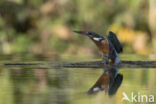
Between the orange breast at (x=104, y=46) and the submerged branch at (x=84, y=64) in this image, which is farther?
the submerged branch at (x=84, y=64)

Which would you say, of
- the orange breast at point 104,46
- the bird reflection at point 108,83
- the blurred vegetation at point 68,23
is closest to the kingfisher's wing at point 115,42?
the orange breast at point 104,46

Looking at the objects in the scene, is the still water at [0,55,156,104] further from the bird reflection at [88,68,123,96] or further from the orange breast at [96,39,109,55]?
the orange breast at [96,39,109,55]

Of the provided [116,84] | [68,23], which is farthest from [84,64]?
[68,23]

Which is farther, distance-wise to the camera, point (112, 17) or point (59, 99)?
point (112, 17)

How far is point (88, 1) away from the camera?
28.5 ft

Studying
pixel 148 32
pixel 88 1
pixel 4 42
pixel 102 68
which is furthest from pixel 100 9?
pixel 102 68

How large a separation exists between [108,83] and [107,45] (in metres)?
0.72

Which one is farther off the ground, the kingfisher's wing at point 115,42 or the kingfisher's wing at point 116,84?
the kingfisher's wing at point 115,42

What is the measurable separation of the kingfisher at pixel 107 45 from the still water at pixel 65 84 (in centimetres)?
12

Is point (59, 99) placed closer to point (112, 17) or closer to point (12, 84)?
point (12, 84)

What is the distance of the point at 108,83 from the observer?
7.22 ft

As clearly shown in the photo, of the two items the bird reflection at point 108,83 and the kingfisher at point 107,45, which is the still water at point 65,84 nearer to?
the bird reflection at point 108,83

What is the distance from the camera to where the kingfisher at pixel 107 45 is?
2869mm

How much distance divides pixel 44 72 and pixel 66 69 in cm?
19
